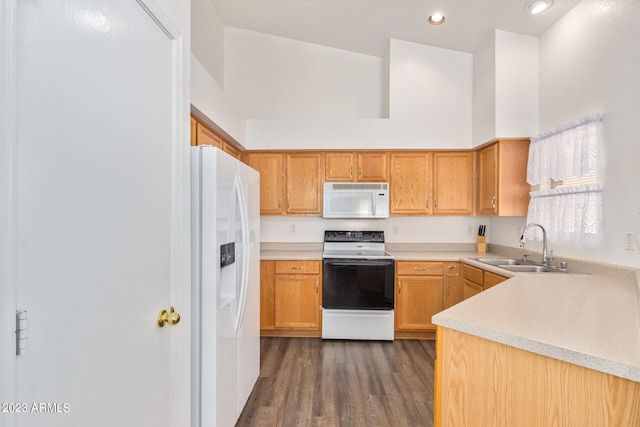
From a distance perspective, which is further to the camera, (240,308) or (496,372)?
(240,308)

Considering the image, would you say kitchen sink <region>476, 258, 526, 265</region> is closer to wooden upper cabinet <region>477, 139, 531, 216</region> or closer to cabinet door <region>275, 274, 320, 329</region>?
wooden upper cabinet <region>477, 139, 531, 216</region>

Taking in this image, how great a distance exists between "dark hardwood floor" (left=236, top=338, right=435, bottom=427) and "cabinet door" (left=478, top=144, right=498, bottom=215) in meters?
1.56

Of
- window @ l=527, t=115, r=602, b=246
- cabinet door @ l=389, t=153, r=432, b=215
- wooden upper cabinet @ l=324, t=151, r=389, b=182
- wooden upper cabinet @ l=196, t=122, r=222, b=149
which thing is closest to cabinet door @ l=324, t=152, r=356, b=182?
wooden upper cabinet @ l=324, t=151, r=389, b=182

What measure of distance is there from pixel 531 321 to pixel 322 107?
3315 millimetres

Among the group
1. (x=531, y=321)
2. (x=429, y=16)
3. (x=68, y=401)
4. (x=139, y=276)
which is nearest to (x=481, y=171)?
(x=429, y=16)

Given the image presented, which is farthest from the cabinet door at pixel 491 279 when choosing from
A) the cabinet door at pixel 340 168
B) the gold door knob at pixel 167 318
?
the gold door knob at pixel 167 318

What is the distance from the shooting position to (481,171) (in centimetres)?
334

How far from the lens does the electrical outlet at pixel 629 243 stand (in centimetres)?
190

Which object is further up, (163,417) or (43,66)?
(43,66)

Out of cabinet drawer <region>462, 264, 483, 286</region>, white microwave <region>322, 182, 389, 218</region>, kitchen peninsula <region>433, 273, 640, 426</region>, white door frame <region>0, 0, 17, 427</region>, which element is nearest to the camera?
white door frame <region>0, 0, 17, 427</region>

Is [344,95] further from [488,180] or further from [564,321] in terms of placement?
[564,321]

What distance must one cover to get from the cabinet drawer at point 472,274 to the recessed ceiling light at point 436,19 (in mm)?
2432

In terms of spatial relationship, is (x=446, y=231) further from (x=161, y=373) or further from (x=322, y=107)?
(x=161, y=373)

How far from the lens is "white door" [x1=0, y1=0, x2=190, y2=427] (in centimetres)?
57
